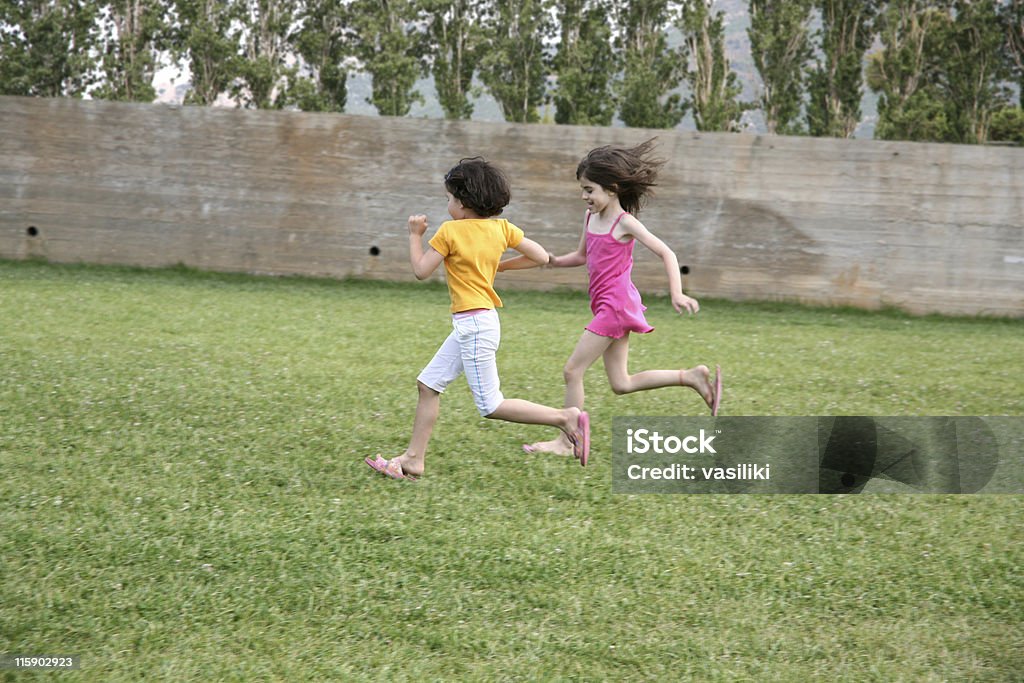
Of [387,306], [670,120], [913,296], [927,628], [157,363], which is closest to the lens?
[927,628]

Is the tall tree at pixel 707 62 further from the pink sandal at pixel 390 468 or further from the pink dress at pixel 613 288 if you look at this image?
the pink sandal at pixel 390 468

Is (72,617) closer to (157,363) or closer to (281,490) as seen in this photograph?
(281,490)

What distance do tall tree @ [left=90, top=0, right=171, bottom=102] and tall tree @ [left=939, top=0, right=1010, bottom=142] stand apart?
74.5 ft

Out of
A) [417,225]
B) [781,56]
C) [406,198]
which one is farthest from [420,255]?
[781,56]

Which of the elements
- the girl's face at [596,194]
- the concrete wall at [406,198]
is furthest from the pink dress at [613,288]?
the concrete wall at [406,198]

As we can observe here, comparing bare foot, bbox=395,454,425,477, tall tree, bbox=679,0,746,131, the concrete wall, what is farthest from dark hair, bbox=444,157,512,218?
tall tree, bbox=679,0,746,131

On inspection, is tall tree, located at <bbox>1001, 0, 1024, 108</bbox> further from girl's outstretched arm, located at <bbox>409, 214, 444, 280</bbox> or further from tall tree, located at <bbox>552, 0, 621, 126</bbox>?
girl's outstretched arm, located at <bbox>409, 214, 444, 280</bbox>

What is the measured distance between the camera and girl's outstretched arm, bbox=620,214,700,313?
4.76 meters

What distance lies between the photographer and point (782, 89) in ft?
104

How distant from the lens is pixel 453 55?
96.9 feet

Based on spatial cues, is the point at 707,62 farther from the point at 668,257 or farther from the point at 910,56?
the point at 668,257

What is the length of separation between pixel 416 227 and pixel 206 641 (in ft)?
6.91

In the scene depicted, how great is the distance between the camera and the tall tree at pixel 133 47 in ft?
94.5

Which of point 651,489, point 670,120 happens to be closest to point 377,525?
point 651,489
